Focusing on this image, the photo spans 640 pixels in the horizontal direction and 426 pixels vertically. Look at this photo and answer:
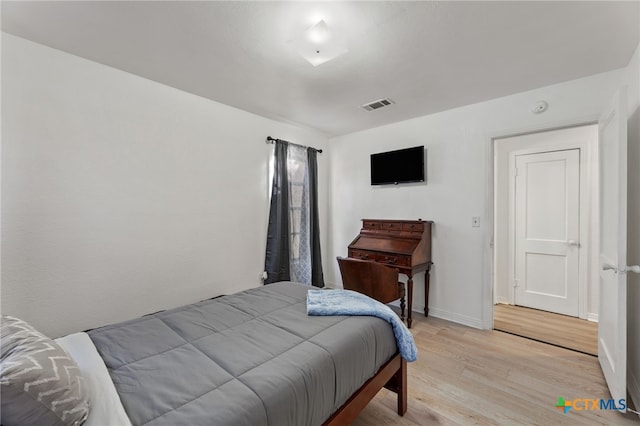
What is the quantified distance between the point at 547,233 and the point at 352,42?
3411 millimetres

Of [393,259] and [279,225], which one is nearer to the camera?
[393,259]

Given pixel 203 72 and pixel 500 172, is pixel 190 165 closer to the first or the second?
pixel 203 72

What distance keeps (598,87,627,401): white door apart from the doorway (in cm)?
94

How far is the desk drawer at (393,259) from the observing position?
119 inches

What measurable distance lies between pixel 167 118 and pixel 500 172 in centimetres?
412

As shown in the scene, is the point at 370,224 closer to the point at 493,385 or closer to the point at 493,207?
the point at 493,207

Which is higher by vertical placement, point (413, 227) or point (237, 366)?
point (413, 227)

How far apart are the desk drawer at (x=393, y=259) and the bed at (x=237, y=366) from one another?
1.39m

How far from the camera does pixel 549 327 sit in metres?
3.04

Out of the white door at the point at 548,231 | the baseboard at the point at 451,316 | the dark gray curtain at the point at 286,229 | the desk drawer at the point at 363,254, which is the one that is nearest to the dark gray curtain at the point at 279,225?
the dark gray curtain at the point at 286,229

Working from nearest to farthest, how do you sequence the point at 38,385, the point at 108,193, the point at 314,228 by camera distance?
the point at 38,385 → the point at 108,193 → the point at 314,228

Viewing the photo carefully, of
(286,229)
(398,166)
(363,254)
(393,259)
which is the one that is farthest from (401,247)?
(286,229)

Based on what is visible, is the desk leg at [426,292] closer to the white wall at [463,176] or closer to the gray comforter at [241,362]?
the white wall at [463,176]

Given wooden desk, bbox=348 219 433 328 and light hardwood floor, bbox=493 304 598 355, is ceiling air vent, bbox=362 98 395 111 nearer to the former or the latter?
wooden desk, bbox=348 219 433 328
